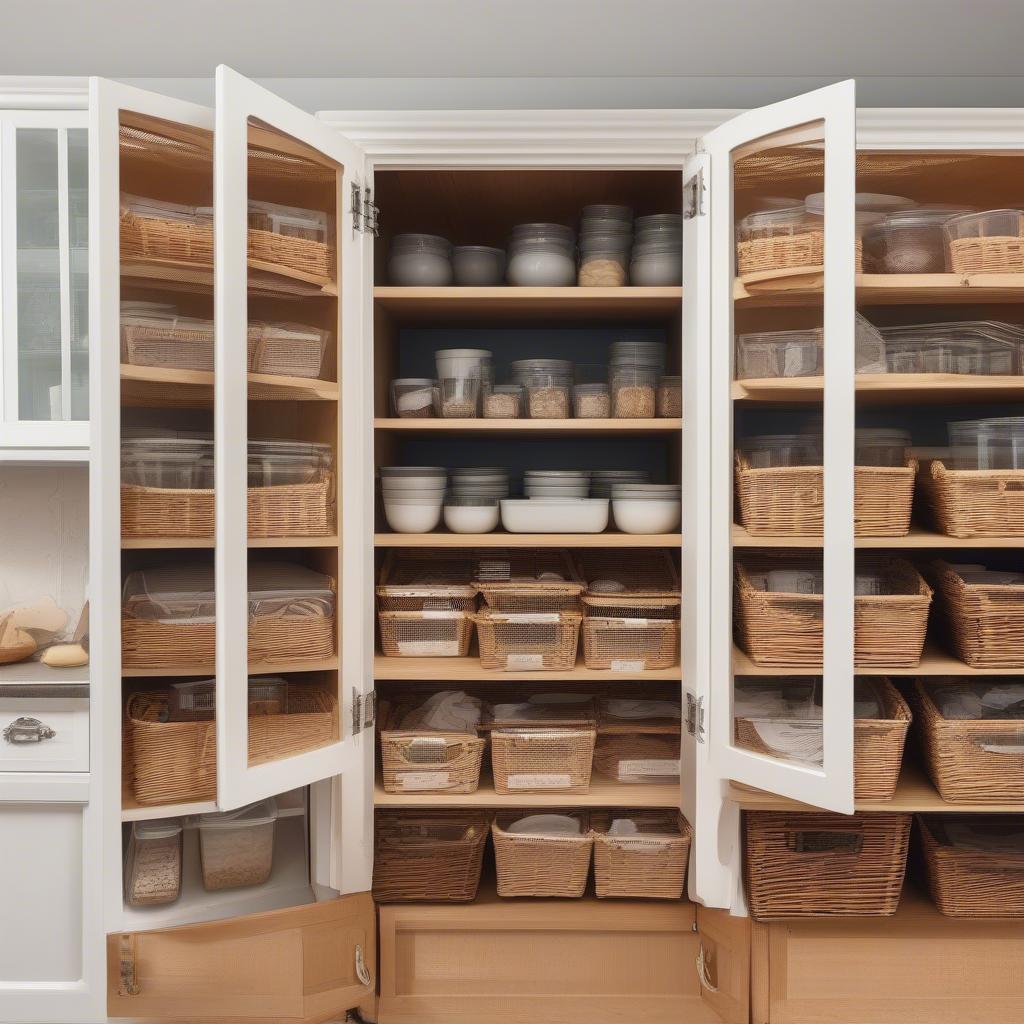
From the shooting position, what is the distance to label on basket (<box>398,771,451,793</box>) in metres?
1.89

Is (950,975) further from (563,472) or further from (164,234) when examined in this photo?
(164,234)

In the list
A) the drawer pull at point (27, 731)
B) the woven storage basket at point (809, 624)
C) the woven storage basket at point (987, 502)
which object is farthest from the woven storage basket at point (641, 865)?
the drawer pull at point (27, 731)

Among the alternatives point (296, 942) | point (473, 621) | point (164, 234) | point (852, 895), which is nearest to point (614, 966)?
point (852, 895)

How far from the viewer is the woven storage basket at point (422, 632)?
1.98 meters

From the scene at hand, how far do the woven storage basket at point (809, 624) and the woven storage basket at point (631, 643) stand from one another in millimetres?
218

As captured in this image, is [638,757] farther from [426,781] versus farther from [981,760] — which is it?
[981,760]

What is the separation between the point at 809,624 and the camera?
1.62 m

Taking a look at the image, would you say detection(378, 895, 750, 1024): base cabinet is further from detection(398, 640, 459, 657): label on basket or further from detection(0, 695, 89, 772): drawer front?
detection(0, 695, 89, 772): drawer front

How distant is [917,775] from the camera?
1.90 meters

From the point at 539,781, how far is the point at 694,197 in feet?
4.32

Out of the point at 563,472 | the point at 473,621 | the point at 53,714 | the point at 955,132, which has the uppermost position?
the point at 955,132

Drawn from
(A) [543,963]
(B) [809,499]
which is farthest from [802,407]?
(A) [543,963]

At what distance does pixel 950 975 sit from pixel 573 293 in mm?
1698

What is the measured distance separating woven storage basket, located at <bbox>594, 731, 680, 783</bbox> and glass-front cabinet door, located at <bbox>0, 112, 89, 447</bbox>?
1.38 m
